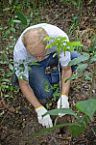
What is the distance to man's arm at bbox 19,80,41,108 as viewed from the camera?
2.53m

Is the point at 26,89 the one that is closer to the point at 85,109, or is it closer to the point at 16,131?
the point at 16,131

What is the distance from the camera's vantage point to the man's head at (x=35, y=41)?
88.1 inches

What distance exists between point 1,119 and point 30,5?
56.6 inches

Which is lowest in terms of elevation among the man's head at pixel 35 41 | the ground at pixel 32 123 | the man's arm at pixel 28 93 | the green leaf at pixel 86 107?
the ground at pixel 32 123

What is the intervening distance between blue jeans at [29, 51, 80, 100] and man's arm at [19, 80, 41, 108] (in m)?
0.11

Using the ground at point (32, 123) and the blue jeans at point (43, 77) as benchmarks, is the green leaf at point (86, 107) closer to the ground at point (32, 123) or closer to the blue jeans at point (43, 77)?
the ground at point (32, 123)

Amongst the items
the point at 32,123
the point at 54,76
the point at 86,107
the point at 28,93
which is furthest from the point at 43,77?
the point at 86,107

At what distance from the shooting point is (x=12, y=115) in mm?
2648

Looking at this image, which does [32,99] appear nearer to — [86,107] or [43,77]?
[43,77]

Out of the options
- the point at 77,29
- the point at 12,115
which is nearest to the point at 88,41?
the point at 77,29

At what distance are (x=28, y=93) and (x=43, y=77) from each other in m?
0.21

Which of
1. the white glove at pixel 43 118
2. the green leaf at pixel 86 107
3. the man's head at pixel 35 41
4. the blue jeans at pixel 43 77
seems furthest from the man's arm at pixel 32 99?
the green leaf at pixel 86 107

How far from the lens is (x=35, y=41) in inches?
88.1

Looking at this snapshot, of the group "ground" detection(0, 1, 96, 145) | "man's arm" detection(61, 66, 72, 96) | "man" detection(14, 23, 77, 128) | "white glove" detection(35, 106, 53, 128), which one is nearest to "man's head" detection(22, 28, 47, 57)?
"man" detection(14, 23, 77, 128)
